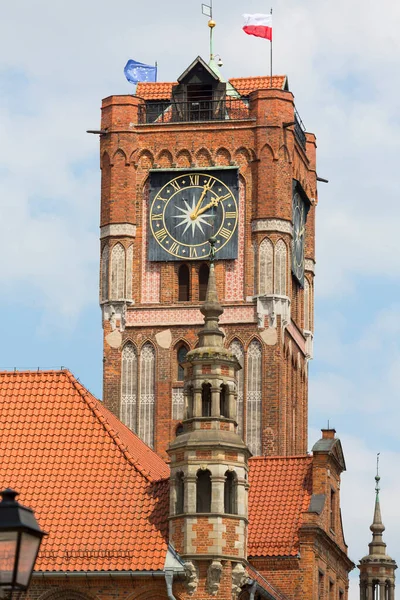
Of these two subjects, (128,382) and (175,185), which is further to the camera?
(175,185)

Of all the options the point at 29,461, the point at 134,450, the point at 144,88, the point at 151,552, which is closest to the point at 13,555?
the point at 151,552

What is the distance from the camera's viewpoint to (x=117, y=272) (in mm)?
59156

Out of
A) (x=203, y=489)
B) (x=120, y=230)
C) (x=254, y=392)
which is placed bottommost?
(x=203, y=489)

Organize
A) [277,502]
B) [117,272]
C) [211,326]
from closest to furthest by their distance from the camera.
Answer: [211,326]
[277,502]
[117,272]

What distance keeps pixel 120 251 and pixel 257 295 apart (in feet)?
17.7

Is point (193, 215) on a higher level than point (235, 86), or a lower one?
lower

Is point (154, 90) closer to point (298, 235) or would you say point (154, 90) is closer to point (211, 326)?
point (298, 235)

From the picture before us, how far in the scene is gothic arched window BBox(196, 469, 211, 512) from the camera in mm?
32375

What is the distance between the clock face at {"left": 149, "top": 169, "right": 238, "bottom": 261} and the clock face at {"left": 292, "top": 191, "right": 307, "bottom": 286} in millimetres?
3033

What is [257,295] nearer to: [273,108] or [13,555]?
[273,108]

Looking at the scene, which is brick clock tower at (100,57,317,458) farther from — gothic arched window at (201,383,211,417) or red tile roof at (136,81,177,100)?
gothic arched window at (201,383,211,417)

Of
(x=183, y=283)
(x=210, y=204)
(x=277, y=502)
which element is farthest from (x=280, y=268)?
(x=277, y=502)

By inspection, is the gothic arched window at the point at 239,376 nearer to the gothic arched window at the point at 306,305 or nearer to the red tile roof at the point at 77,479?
the gothic arched window at the point at 306,305

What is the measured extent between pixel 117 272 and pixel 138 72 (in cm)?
846
